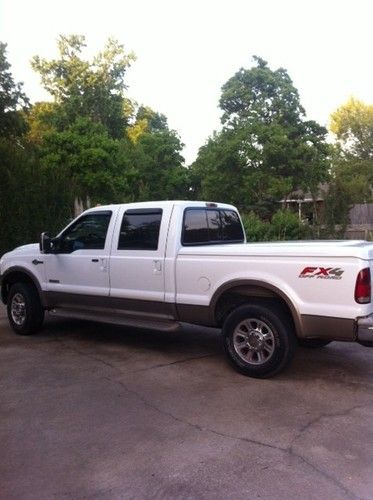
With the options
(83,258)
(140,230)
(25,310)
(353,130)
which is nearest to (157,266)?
(140,230)

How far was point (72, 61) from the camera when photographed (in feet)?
139

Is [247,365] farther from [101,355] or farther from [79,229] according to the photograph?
[79,229]

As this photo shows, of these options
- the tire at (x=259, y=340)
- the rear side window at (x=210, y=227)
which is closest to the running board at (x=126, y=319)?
the tire at (x=259, y=340)

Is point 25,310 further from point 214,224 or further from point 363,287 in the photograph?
point 363,287

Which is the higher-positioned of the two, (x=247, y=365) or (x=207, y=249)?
(x=207, y=249)

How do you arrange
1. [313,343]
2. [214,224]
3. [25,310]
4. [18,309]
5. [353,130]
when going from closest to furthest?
1. [313,343]
2. [214,224]
3. [25,310]
4. [18,309]
5. [353,130]

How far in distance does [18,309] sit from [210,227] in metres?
3.16

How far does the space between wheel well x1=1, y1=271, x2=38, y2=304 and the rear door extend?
1.78 meters

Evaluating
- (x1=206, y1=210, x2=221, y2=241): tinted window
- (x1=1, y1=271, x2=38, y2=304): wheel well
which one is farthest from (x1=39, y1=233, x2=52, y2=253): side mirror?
(x1=206, y1=210, x2=221, y2=241): tinted window

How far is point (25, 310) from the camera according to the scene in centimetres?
769

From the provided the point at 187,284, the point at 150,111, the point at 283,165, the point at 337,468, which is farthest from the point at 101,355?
the point at 150,111

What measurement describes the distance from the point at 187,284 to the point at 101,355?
4.91ft

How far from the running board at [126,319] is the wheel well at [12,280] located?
70cm

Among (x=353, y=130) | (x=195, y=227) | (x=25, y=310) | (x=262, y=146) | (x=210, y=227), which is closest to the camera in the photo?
(x=195, y=227)
